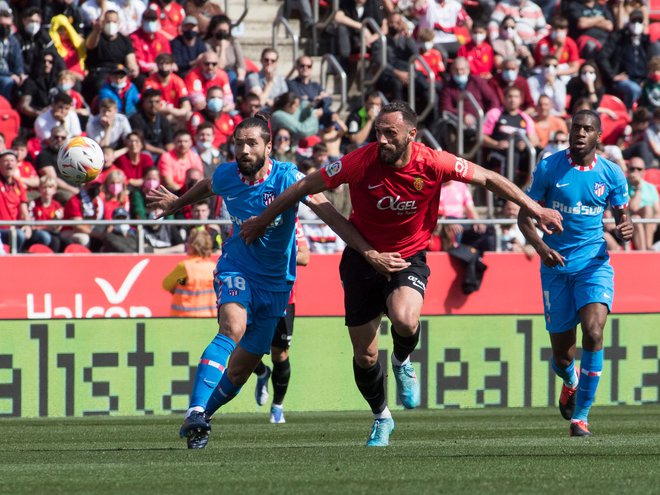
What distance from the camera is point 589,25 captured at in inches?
970

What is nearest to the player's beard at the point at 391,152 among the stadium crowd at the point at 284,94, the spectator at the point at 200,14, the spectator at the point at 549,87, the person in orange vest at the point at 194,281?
the person in orange vest at the point at 194,281

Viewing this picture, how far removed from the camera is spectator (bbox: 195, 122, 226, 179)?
1856 cm

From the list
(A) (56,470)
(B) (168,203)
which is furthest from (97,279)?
Answer: (A) (56,470)

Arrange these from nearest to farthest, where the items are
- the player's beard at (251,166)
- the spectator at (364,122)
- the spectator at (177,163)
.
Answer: the player's beard at (251,166) < the spectator at (177,163) < the spectator at (364,122)

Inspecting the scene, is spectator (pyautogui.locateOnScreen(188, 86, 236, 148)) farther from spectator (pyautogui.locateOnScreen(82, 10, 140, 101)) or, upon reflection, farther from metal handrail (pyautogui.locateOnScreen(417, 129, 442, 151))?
metal handrail (pyautogui.locateOnScreen(417, 129, 442, 151))

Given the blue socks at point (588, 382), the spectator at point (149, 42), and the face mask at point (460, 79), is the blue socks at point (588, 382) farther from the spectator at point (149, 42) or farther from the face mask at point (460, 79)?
the face mask at point (460, 79)

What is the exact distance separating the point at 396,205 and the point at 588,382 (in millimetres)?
2605

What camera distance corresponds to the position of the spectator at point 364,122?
2061 centimetres

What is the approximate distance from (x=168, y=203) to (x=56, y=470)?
8.81ft

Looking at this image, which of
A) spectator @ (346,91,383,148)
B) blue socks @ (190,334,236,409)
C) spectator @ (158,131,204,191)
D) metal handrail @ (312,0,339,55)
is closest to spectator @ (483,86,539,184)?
spectator @ (346,91,383,148)

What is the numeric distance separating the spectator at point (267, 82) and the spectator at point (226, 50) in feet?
0.90

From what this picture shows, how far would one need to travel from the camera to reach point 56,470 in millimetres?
8523

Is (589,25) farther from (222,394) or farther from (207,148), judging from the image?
(222,394)

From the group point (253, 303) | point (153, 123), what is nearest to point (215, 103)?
point (153, 123)
